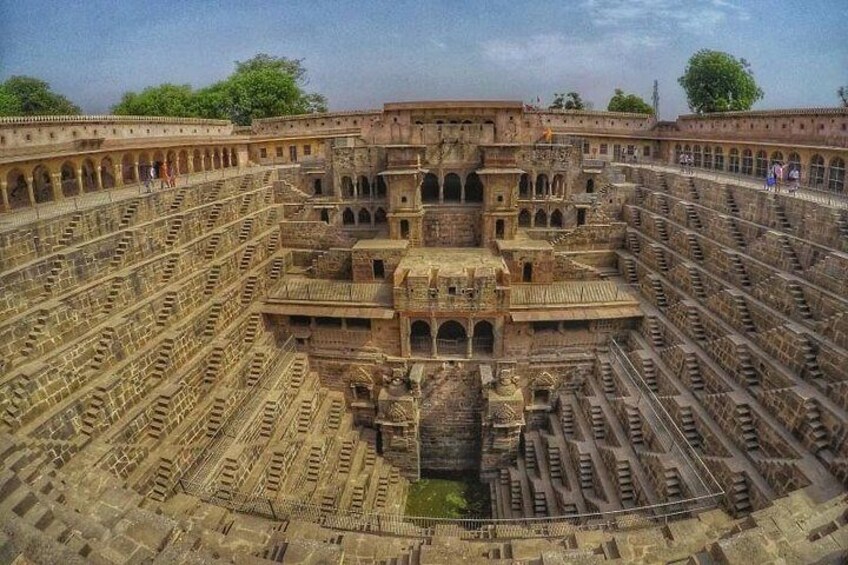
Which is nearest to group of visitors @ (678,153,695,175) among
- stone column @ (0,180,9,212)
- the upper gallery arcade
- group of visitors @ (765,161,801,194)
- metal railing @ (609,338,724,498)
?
the upper gallery arcade

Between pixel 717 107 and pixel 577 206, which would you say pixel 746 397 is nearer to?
pixel 577 206

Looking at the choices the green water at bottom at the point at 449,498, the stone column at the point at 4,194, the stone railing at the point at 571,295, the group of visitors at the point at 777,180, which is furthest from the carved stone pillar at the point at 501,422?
the stone column at the point at 4,194

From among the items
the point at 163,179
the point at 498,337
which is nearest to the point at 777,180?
the point at 498,337

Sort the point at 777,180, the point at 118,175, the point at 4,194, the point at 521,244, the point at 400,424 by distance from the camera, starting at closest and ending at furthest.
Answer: the point at 4,194, the point at 400,424, the point at 777,180, the point at 118,175, the point at 521,244

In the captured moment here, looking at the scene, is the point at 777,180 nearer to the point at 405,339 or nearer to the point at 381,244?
the point at 405,339

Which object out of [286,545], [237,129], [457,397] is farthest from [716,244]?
[237,129]

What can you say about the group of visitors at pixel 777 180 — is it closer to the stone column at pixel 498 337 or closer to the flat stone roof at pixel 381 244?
the stone column at pixel 498 337

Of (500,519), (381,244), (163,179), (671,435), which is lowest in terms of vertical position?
(500,519)
